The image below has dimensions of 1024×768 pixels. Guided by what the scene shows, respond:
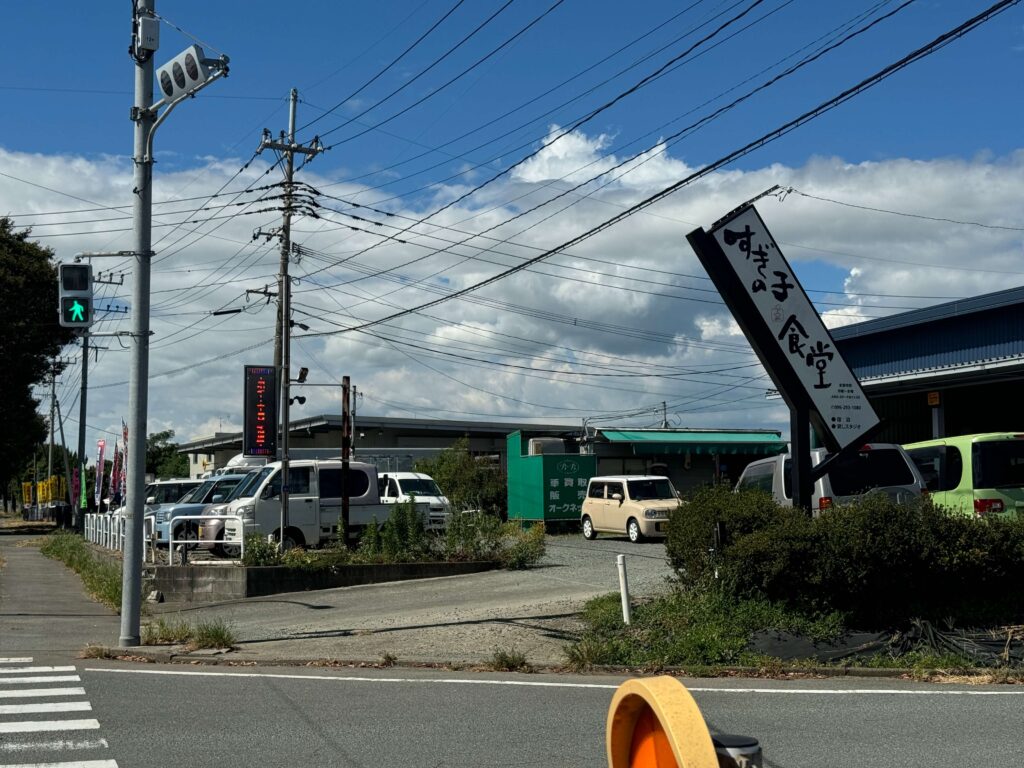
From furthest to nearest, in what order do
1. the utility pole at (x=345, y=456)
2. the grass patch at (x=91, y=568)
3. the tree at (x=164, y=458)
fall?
the tree at (x=164, y=458) → the utility pole at (x=345, y=456) → the grass patch at (x=91, y=568)

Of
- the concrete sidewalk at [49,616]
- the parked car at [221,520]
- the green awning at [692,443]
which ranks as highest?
the green awning at [692,443]

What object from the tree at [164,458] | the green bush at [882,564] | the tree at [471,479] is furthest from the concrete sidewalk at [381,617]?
the tree at [164,458]

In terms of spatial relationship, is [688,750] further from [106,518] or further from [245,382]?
[106,518]

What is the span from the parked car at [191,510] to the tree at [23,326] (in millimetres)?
23706

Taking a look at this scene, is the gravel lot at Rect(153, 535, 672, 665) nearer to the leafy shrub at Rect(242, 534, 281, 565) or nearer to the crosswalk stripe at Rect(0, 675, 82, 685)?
the leafy shrub at Rect(242, 534, 281, 565)

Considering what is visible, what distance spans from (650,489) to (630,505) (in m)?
0.81

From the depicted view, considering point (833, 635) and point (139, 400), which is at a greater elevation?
point (139, 400)

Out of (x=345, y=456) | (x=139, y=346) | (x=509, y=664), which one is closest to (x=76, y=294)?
(x=139, y=346)

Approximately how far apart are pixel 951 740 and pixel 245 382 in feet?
Answer: 66.4

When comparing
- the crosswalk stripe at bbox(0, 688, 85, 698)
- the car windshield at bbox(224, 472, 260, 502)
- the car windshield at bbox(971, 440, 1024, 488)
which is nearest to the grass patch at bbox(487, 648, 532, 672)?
the crosswalk stripe at bbox(0, 688, 85, 698)

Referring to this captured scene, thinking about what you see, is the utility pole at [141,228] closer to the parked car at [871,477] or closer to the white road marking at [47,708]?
the white road marking at [47,708]

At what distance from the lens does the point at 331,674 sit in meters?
11.1

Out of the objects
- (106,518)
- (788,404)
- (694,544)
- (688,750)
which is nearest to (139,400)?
(694,544)

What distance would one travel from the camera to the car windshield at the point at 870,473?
15719 mm
